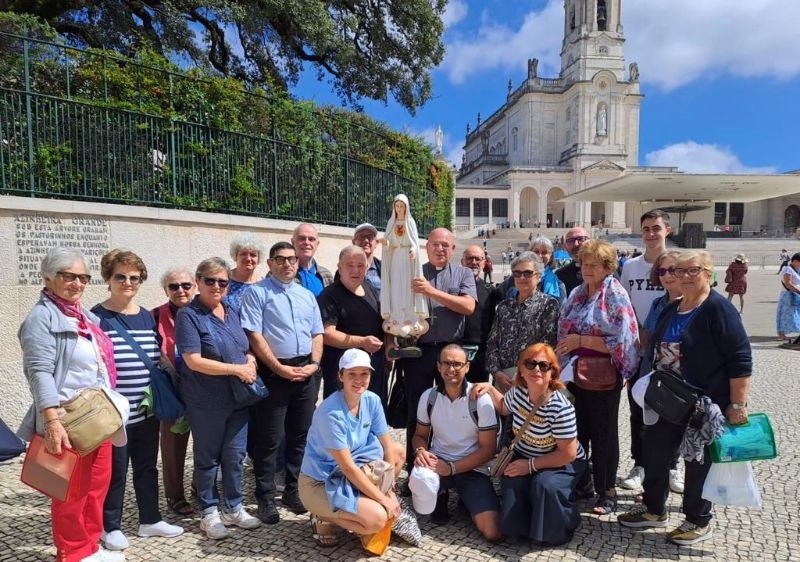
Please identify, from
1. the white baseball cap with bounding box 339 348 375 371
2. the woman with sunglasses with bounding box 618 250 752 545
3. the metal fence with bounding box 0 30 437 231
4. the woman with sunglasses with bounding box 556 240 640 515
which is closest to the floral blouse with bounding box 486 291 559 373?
the woman with sunglasses with bounding box 556 240 640 515

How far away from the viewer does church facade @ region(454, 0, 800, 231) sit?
63.7m

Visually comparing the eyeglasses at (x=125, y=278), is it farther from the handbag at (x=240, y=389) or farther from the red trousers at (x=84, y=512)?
the red trousers at (x=84, y=512)

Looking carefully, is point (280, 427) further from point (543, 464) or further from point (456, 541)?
point (543, 464)

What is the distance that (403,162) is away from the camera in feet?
38.1

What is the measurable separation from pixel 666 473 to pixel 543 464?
835mm

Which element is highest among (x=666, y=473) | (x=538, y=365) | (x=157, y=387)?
(x=538, y=365)

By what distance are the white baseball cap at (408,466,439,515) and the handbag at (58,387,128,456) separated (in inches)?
75.1

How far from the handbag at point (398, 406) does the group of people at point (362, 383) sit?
17cm

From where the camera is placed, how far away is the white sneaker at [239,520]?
12.1 ft

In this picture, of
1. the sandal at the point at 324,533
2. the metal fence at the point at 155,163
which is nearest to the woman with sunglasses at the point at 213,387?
the sandal at the point at 324,533

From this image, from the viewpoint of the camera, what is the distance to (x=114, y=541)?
11.2 feet

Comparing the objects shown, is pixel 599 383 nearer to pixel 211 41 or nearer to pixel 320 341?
pixel 320 341

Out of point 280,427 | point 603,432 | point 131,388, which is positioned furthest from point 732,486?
point 131,388

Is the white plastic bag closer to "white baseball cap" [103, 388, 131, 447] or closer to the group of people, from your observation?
the group of people
